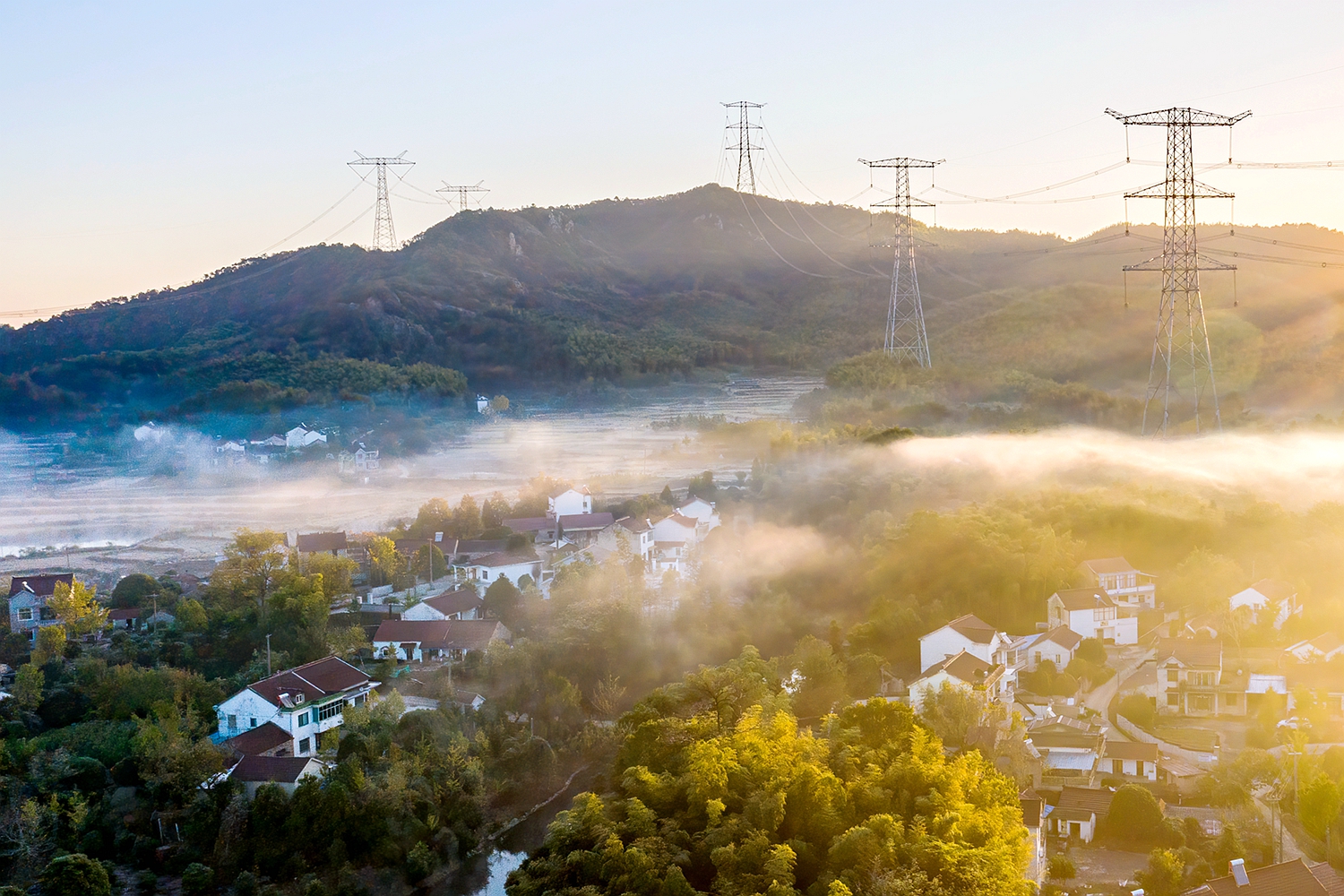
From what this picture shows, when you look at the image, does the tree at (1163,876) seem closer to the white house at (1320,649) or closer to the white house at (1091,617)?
the white house at (1320,649)

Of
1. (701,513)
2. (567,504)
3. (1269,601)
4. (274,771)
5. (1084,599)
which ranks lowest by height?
(274,771)

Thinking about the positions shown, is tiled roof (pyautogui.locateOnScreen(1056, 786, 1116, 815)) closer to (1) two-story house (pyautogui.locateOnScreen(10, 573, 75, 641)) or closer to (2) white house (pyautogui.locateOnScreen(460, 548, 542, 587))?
(2) white house (pyautogui.locateOnScreen(460, 548, 542, 587))

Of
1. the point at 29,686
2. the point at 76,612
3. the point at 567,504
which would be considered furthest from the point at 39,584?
the point at 567,504

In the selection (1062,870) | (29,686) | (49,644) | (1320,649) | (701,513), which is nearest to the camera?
(1062,870)

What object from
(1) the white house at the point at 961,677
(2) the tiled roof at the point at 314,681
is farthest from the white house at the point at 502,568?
(1) the white house at the point at 961,677

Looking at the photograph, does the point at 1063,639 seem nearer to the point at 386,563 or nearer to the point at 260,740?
the point at 260,740
